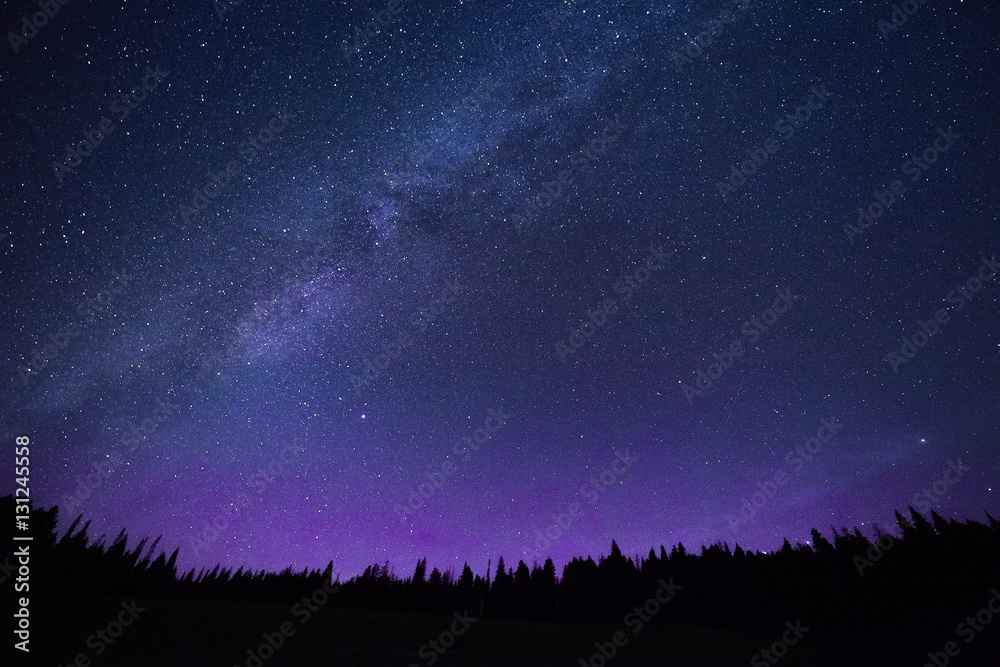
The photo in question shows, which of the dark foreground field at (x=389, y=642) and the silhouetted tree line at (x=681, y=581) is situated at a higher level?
the silhouetted tree line at (x=681, y=581)

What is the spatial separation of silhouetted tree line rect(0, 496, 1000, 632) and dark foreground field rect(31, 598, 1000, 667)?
5081 millimetres

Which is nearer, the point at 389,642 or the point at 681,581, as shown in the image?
the point at 389,642

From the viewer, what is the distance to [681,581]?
54719mm

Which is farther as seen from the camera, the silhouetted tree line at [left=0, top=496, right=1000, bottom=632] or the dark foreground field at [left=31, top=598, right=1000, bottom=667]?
the silhouetted tree line at [left=0, top=496, right=1000, bottom=632]

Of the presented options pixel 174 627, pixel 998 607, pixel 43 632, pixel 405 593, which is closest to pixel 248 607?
pixel 174 627

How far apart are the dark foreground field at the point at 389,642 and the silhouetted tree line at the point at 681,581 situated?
5081 millimetres

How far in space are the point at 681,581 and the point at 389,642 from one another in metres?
41.3

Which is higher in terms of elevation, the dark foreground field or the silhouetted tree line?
the silhouetted tree line

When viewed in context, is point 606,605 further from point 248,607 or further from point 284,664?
point 284,664

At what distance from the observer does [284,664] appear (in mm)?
23094

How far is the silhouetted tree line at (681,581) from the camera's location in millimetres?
37375

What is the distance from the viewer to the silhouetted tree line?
3738 centimetres

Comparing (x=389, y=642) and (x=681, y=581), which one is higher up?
(x=681, y=581)

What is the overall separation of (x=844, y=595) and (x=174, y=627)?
54061mm
